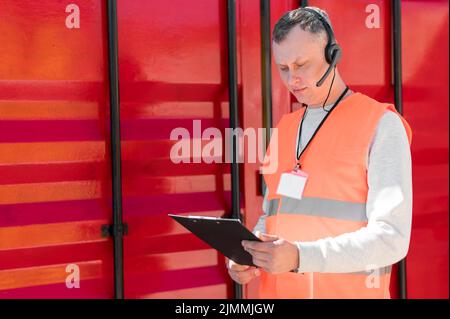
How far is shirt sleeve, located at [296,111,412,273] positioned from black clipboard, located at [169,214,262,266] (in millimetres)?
138

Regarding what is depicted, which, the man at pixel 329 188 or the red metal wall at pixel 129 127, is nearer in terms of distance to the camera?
the man at pixel 329 188

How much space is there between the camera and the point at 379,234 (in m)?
1.43

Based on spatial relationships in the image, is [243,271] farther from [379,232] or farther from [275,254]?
[379,232]

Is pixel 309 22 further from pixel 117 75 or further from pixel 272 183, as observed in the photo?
pixel 117 75

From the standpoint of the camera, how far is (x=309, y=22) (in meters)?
1.58

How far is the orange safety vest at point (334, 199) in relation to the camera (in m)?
1.55

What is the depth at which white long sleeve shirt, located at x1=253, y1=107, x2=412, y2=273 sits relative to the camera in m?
1.43

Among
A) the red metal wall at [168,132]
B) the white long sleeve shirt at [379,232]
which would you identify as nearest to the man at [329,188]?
the white long sleeve shirt at [379,232]

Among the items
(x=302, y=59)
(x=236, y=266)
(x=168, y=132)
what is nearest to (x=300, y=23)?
(x=302, y=59)

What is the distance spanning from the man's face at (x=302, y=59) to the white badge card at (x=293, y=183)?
21cm

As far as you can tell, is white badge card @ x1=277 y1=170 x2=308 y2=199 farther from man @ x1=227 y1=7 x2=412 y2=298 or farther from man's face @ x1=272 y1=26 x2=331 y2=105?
man's face @ x1=272 y1=26 x2=331 y2=105

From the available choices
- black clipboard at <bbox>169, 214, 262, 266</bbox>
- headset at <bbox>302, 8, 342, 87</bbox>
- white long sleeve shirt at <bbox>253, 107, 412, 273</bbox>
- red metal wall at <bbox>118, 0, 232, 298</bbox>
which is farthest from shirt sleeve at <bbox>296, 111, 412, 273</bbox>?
red metal wall at <bbox>118, 0, 232, 298</bbox>

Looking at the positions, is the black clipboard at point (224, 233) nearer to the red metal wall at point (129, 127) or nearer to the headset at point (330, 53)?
the headset at point (330, 53)

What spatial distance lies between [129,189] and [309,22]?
0.96 m
